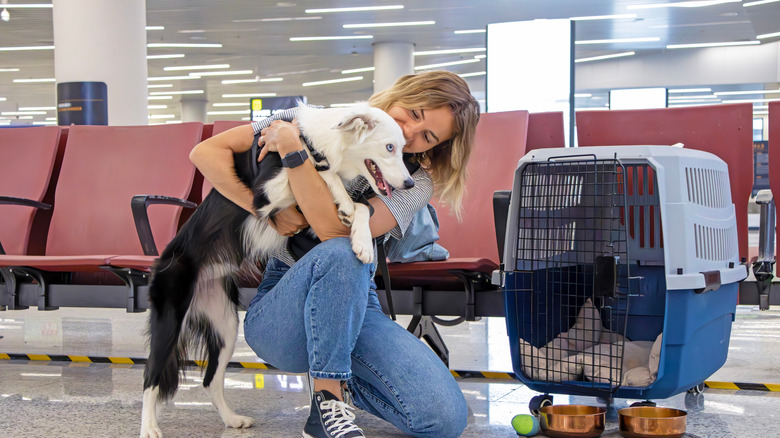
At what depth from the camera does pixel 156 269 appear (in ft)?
6.89

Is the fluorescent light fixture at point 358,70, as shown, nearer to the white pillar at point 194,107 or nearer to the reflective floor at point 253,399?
the white pillar at point 194,107

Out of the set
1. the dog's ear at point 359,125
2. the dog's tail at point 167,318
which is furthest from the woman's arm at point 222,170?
the dog's ear at point 359,125

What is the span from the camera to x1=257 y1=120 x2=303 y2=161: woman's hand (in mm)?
2076

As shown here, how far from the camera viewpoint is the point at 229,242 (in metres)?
2.18

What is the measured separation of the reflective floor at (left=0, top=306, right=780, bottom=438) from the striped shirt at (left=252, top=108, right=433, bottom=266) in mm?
590

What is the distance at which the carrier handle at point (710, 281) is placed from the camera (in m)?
1.99

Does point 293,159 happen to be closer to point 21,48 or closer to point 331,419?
point 331,419

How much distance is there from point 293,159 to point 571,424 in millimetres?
1052

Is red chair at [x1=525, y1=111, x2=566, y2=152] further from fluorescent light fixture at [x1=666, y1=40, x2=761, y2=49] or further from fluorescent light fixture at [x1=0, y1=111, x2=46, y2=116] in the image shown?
fluorescent light fixture at [x1=0, y1=111, x2=46, y2=116]

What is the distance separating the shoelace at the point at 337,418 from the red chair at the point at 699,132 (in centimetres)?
175

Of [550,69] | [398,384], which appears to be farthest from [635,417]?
[550,69]

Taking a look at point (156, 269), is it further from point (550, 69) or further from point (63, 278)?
point (550, 69)

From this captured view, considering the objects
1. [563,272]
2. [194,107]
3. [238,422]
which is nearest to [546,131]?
[563,272]

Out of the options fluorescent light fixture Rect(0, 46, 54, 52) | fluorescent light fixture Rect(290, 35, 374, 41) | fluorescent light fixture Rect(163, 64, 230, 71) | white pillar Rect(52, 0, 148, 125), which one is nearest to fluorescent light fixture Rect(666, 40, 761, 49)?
fluorescent light fixture Rect(290, 35, 374, 41)
